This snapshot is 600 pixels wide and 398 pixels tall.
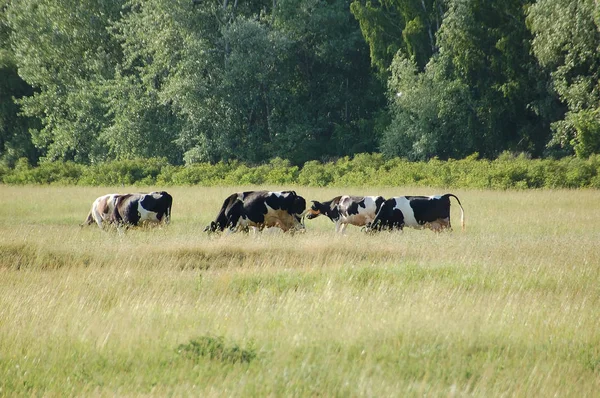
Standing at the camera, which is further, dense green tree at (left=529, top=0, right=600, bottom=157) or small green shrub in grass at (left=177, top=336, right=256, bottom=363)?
dense green tree at (left=529, top=0, right=600, bottom=157)

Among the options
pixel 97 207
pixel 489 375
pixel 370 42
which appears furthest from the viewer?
pixel 370 42

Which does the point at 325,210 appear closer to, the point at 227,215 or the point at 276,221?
the point at 276,221

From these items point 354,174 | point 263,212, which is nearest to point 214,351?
point 263,212

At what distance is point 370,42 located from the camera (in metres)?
46.2

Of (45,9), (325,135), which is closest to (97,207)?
(325,135)

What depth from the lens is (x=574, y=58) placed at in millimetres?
36469

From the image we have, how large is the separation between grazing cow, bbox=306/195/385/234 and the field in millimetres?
1751

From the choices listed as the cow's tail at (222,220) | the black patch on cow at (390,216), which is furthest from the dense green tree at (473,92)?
the cow's tail at (222,220)

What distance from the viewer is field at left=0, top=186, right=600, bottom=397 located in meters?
7.07

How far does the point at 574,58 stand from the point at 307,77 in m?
18.2

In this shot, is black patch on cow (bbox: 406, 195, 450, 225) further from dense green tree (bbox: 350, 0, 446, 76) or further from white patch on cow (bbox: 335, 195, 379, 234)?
dense green tree (bbox: 350, 0, 446, 76)

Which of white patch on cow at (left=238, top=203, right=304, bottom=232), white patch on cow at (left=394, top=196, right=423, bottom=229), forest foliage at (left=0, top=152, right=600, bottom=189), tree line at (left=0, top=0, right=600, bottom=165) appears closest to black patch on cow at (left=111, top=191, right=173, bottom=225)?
white patch on cow at (left=238, top=203, right=304, bottom=232)

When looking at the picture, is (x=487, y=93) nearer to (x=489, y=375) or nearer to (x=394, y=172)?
(x=394, y=172)

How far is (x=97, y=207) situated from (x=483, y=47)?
84.9ft
